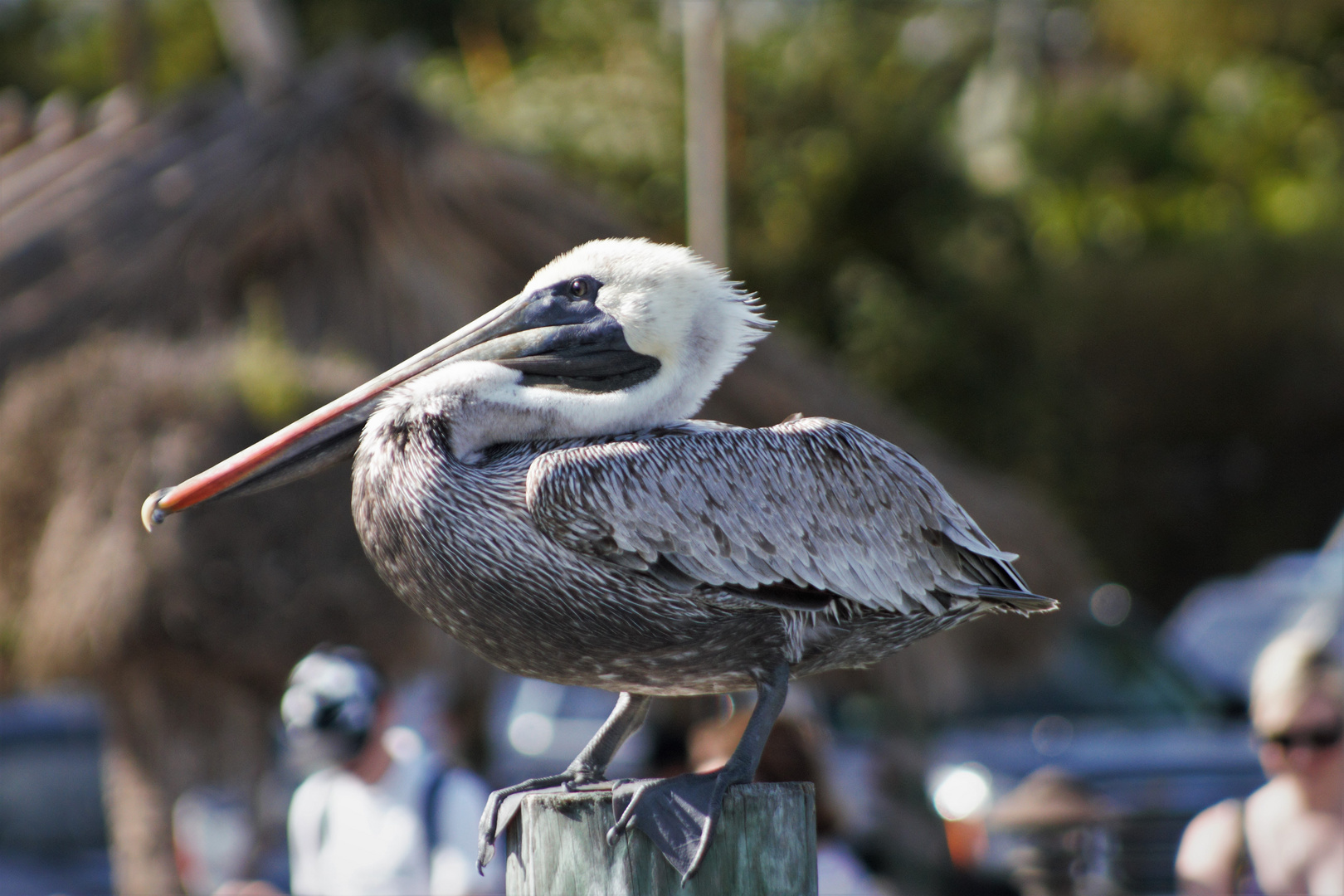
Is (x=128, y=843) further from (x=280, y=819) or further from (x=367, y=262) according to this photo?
(x=367, y=262)

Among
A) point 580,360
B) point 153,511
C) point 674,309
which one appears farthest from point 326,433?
point 674,309

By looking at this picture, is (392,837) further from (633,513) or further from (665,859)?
(633,513)

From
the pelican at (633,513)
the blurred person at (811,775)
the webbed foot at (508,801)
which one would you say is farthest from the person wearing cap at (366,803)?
the pelican at (633,513)

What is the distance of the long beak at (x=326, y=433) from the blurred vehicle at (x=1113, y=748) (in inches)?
216

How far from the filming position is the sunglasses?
3.63 meters

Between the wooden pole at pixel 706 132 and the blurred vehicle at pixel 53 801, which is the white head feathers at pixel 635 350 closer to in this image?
the blurred vehicle at pixel 53 801

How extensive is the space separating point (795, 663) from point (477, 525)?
55 centimetres

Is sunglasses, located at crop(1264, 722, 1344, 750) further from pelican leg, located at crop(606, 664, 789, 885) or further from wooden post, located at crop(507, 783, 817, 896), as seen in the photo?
pelican leg, located at crop(606, 664, 789, 885)

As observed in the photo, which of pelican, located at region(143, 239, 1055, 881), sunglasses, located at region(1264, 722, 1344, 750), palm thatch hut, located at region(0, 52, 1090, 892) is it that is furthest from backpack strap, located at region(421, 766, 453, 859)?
sunglasses, located at region(1264, 722, 1344, 750)

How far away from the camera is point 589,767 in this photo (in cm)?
252

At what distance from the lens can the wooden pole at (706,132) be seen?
11.7m

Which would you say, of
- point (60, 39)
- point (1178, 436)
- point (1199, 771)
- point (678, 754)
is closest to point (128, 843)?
point (678, 754)

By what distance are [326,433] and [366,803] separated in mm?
2208

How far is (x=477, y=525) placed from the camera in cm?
225
